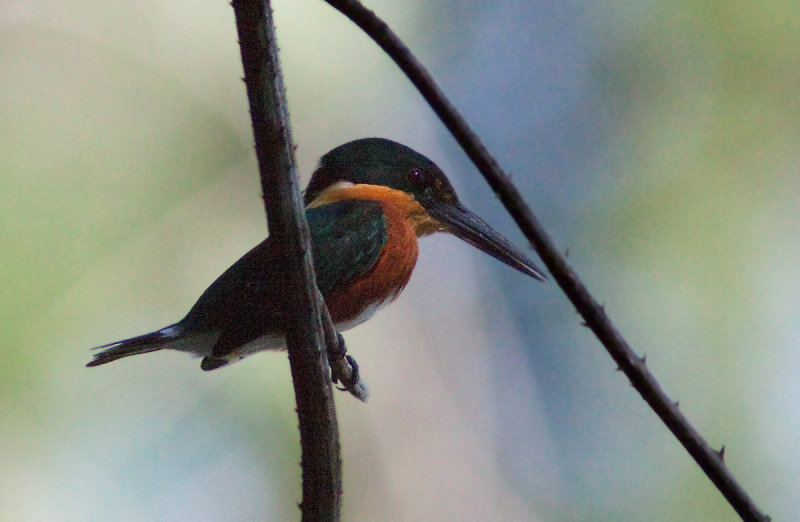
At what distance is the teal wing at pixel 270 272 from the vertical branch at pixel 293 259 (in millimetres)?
701

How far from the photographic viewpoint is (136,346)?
2.64 m

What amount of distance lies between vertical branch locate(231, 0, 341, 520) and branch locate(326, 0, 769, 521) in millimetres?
294

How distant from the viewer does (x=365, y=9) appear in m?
1.08

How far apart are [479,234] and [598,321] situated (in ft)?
7.46

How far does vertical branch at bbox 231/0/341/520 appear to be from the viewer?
46.6 inches

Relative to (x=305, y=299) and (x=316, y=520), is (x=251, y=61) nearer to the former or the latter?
(x=305, y=299)

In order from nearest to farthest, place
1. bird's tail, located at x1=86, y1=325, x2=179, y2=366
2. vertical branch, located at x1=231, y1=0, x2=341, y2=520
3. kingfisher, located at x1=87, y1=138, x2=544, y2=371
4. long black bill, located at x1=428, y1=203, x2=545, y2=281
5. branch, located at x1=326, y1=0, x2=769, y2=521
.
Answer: branch, located at x1=326, y1=0, x2=769, y2=521
vertical branch, located at x1=231, y1=0, x2=341, y2=520
kingfisher, located at x1=87, y1=138, x2=544, y2=371
bird's tail, located at x1=86, y1=325, x2=179, y2=366
long black bill, located at x1=428, y1=203, x2=545, y2=281

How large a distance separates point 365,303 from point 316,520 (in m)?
1.54

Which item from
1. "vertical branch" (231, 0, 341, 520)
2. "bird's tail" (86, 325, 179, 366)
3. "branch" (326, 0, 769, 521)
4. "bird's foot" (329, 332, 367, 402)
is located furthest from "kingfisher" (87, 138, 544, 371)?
"branch" (326, 0, 769, 521)

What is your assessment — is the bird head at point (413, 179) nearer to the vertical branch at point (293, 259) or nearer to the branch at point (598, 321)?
the vertical branch at point (293, 259)

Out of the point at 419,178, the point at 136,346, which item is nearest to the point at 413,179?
the point at 419,178

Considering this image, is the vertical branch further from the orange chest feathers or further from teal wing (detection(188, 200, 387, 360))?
the orange chest feathers

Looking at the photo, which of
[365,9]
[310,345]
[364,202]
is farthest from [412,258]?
[365,9]

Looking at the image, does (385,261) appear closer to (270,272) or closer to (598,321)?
(270,272)
